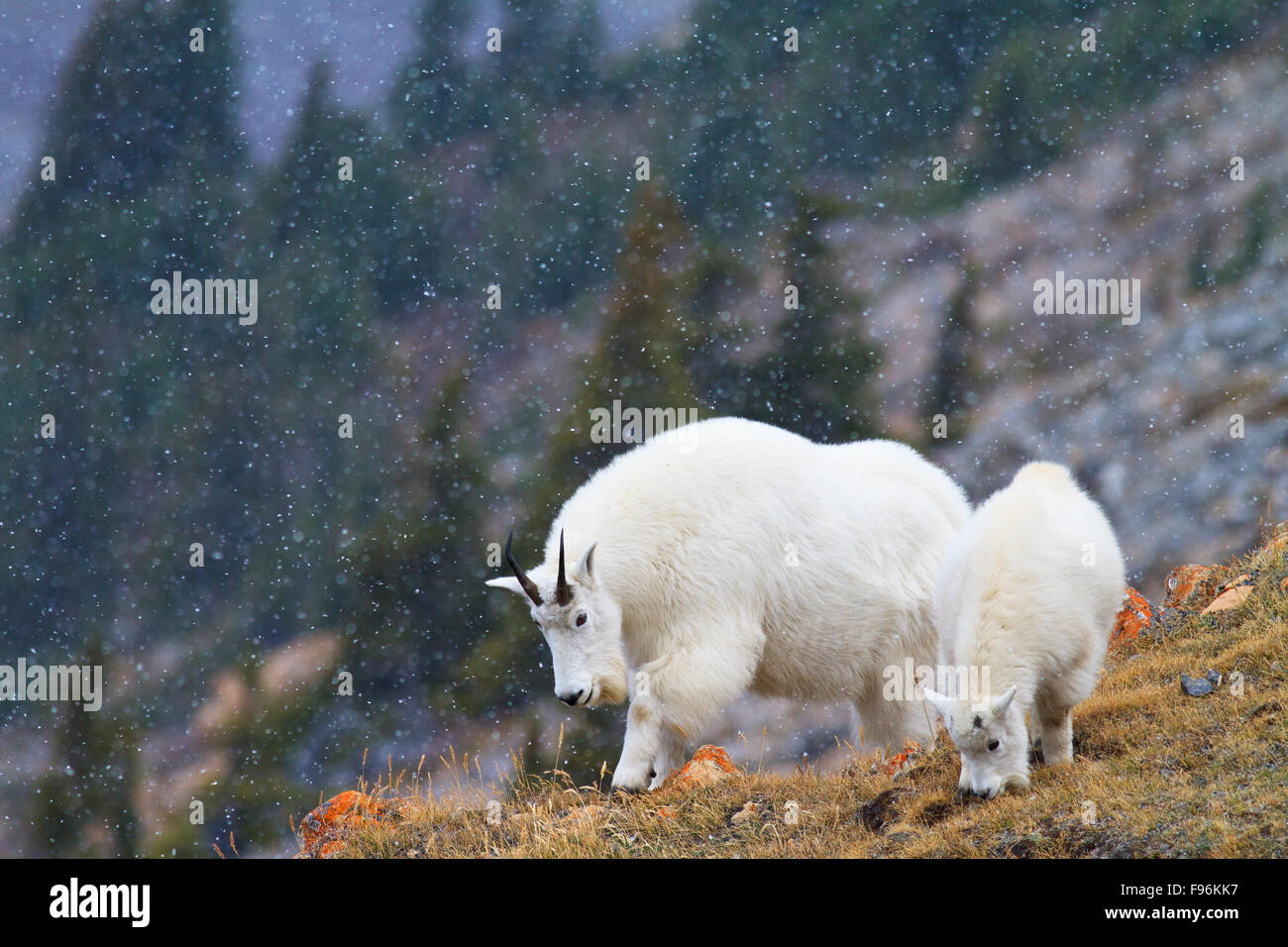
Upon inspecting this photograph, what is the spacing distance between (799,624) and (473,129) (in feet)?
141

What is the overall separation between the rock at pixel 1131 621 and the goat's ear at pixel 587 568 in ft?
14.9

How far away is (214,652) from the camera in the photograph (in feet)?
129

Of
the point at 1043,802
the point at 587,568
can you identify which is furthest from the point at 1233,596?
the point at 587,568

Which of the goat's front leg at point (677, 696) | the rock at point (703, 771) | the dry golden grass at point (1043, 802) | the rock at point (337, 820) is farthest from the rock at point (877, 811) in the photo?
the rock at point (337, 820)

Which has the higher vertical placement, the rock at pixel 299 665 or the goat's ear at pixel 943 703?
the goat's ear at pixel 943 703

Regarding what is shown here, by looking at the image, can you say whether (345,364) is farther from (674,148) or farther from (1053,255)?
(1053,255)

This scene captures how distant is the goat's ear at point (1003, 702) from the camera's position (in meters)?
6.66

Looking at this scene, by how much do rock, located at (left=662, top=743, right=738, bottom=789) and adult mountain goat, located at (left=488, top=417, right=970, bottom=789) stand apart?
16cm

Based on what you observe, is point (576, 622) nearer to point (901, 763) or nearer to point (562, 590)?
point (562, 590)

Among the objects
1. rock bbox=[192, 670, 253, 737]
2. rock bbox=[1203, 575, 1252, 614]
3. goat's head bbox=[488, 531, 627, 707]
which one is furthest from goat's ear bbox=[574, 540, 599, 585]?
rock bbox=[192, 670, 253, 737]

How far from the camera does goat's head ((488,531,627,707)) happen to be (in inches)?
325

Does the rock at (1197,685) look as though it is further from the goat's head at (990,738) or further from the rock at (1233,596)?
the goat's head at (990,738)

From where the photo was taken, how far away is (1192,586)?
1070cm
